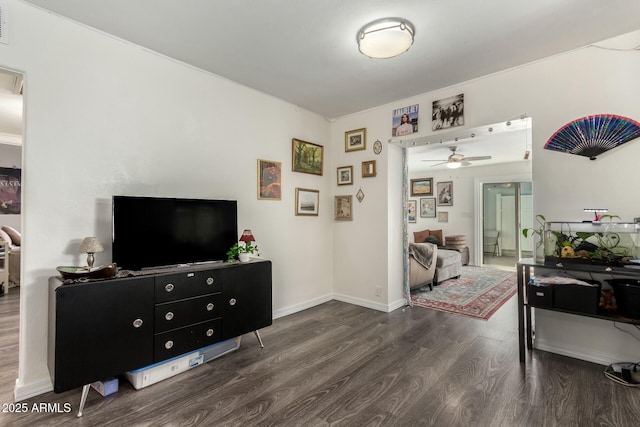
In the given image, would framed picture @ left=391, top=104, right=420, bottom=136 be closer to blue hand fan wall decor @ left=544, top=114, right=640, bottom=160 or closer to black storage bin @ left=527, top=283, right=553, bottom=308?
blue hand fan wall decor @ left=544, top=114, right=640, bottom=160

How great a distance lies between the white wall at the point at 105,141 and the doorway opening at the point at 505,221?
19.2ft

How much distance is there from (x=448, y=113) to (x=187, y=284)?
10.2 ft

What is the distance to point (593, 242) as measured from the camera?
2.51 meters

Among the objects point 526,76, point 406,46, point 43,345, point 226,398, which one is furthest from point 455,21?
point 43,345

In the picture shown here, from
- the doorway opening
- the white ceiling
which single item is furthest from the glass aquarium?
the doorway opening

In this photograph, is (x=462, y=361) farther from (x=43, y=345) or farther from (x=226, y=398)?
(x=43, y=345)

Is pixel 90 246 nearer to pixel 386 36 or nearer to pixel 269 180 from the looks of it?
pixel 269 180

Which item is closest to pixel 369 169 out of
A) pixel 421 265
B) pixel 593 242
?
pixel 421 265

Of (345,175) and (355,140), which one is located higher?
(355,140)

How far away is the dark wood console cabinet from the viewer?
1806 millimetres

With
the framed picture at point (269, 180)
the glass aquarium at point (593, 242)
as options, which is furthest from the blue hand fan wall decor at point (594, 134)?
the framed picture at point (269, 180)

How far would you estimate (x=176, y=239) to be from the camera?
2.49m

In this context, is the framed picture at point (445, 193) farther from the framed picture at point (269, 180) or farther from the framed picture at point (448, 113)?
the framed picture at point (269, 180)

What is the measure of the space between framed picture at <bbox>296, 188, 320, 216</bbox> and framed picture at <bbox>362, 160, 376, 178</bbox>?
696 millimetres
